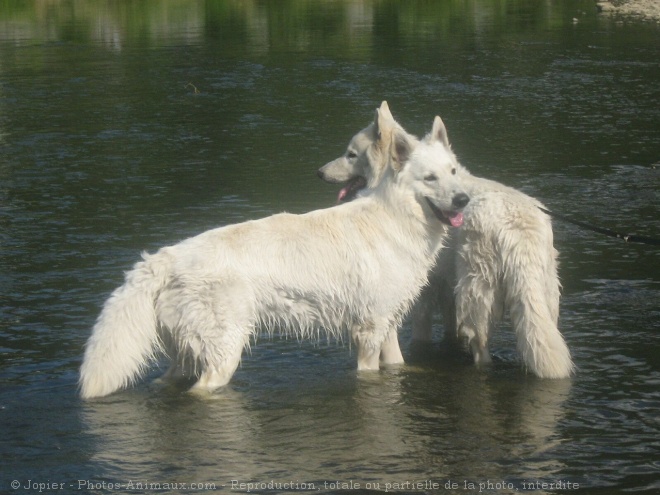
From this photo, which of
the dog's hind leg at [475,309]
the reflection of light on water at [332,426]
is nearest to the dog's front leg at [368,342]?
the reflection of light on water at [332,426]

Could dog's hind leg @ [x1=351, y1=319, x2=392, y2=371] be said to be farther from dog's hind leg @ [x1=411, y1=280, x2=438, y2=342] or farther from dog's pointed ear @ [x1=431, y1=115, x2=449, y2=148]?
dog's pointed ear @ [x1=431, y1=115, x2=449, y2=148]

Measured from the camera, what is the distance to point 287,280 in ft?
25.9

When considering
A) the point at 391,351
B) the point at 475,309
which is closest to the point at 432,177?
the point at 475,309

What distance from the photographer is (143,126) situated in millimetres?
20812

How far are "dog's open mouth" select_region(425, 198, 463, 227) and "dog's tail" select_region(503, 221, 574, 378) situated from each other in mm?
444

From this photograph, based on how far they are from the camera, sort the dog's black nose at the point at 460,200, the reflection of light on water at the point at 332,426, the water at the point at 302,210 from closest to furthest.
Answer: the reflection of light on water at the point at 332,426 → the water at the point at 302,210 → the dog's black nose at the point at 460,200

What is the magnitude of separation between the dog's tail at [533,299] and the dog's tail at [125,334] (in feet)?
9.04

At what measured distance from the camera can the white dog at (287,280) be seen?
7.48 metres

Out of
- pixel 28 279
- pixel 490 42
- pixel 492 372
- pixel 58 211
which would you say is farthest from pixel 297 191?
pixel 490 42

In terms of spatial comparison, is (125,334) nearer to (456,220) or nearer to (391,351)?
(391,351)

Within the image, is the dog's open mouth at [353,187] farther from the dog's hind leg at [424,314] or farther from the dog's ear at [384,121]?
the dog's hind leg at [424,314]

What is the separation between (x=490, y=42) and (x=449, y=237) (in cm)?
2653

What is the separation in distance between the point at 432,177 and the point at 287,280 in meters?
1.43

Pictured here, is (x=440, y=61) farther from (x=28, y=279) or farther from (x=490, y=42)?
(x=28, y=279)
